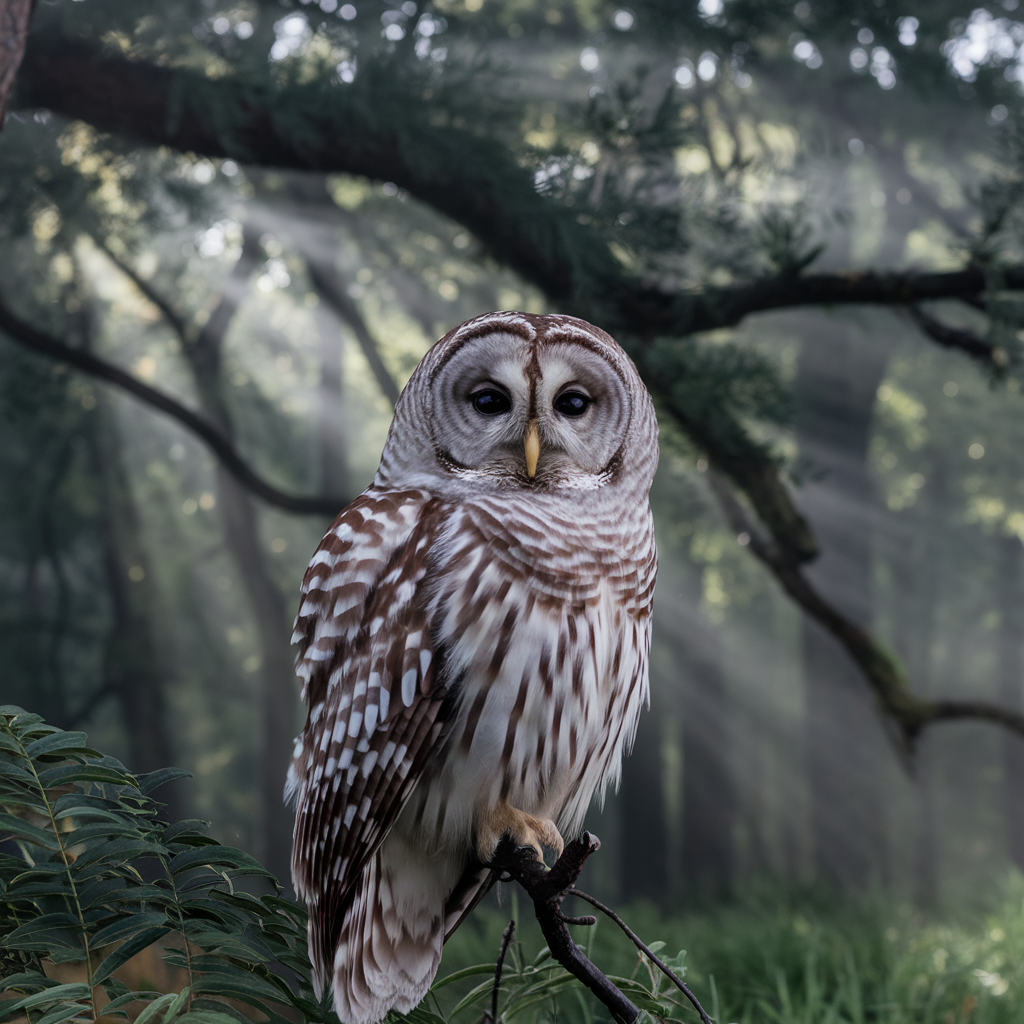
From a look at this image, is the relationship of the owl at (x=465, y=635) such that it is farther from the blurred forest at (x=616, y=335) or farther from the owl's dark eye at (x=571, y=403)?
the blurred forest at (x=616, y=335)

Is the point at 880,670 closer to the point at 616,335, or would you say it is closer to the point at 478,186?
the point at 616,335

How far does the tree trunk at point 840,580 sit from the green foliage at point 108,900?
807 cm

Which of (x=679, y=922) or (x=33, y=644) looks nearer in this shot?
(x=679, y=922)

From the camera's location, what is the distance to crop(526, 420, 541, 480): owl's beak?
44.7 inches

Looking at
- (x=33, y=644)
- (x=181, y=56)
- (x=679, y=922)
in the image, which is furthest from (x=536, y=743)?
(x=33, y=644)

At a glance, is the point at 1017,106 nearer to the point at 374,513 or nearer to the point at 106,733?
the point at 374,513

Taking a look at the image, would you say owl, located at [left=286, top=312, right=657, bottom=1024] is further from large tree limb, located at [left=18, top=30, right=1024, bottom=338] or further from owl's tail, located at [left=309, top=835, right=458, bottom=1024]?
large tree limb, located at [left=18, top=30, right=1024, bottom=338]

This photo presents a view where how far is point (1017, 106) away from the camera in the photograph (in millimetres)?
2938

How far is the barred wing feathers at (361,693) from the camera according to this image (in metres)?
1.15

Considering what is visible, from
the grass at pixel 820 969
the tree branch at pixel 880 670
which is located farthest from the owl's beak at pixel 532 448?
the tree branch at pixel 880 670

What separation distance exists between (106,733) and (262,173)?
211 inches

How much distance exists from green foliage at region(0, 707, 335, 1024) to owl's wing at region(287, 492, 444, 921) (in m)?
0.14

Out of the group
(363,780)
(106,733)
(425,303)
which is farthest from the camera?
(106,733)

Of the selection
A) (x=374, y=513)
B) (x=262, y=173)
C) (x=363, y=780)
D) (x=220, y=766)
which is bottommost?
(x=220, y=766)
